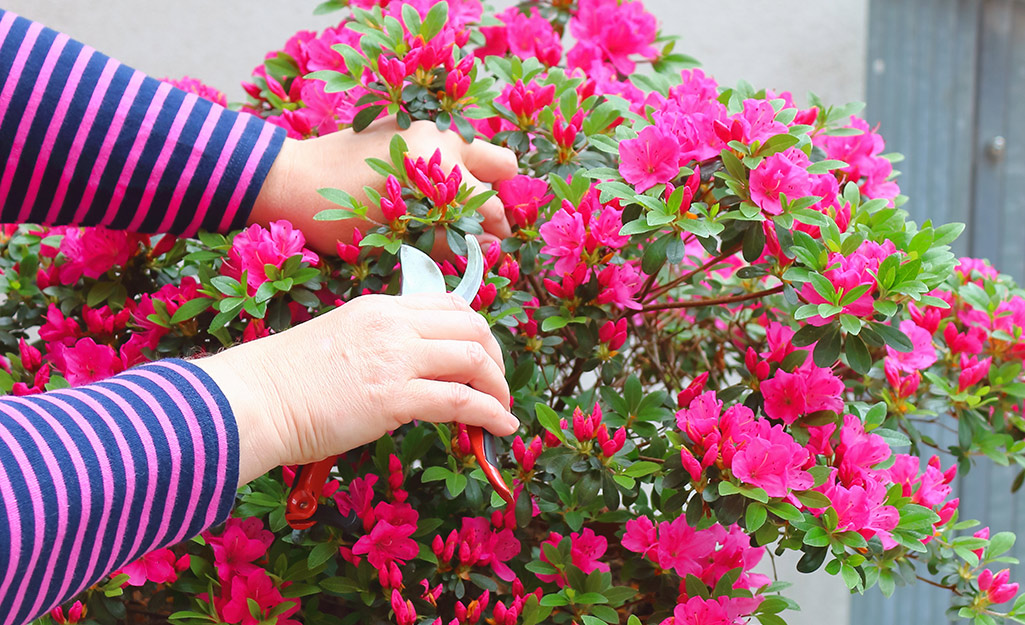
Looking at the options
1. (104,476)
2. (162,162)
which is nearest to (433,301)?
(104,476)

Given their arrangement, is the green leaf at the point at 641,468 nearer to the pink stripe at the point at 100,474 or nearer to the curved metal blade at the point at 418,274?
the curved metal blade at the point at 418,274

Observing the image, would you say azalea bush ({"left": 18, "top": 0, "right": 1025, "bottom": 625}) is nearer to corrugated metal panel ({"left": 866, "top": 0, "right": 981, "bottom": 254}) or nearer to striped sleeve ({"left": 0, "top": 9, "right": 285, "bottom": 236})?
striped sleeve ({"left": 0, "top": 9, "right": 285, "bottom": 236})

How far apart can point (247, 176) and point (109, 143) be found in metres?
0.14

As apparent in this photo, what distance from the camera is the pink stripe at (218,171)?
2.81 feet

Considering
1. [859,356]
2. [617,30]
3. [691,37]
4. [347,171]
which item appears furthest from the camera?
[691,37]

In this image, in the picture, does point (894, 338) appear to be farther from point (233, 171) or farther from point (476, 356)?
point (233, 171)

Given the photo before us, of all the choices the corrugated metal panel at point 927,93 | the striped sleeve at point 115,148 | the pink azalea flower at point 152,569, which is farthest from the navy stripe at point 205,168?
the corrugated metal panel at point 927,93

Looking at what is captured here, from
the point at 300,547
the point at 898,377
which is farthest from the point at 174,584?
the point at 898,377

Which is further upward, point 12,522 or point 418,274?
point 418,274

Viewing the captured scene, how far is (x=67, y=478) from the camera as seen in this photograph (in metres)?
0.56

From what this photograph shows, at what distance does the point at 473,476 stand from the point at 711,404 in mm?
213

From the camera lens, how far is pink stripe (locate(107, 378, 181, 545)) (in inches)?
23.1

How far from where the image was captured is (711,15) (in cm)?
240

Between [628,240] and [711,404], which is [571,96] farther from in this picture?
[711,404]
